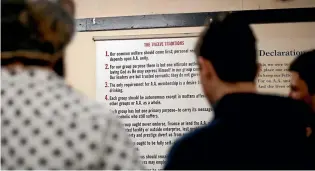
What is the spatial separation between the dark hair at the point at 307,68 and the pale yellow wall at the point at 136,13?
0.84 meters

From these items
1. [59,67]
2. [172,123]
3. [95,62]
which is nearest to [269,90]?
[172,123]

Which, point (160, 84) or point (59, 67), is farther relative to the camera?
point (160, 84)

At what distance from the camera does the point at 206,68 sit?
1257 mm

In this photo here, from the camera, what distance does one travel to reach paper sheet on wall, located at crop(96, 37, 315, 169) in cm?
274

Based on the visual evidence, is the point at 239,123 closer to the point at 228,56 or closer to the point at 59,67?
the point at 228,56

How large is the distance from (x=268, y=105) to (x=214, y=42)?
21 cm

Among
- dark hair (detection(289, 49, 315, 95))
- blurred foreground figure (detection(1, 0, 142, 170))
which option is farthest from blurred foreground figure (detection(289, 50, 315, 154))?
blurred foreground figure (detection(1, 0, 142, 170))

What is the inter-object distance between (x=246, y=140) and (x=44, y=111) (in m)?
0.47

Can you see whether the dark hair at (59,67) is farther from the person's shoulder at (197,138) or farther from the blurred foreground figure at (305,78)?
the blurred foreground figure at (305,78)

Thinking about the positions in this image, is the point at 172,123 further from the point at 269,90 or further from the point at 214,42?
the point at 214,42

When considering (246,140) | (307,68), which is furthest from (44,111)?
(307,68)

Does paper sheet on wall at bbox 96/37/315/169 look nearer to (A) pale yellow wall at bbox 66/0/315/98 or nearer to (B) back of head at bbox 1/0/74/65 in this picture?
(A) pale yellow wall at bbox 66/0/315/98

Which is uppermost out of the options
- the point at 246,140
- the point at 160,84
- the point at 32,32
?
the point at 32,32

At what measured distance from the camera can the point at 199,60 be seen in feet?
4.18
